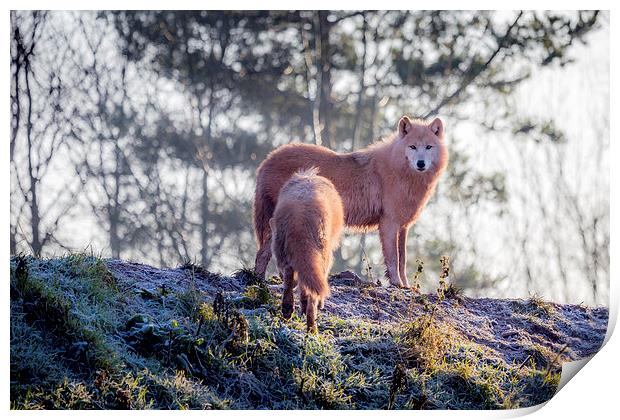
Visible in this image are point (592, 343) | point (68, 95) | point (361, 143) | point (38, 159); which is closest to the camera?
point (592, 343)

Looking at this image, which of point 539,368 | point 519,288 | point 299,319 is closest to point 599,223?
point 519,288

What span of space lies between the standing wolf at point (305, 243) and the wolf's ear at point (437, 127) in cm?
255

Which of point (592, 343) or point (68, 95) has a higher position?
point (68, 95)

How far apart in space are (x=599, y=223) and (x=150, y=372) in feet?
→ 24.2

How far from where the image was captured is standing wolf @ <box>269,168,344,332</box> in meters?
6.34

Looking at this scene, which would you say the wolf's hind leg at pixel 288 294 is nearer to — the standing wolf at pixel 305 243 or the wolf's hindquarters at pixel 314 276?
the standing wolf at pixel 305 243

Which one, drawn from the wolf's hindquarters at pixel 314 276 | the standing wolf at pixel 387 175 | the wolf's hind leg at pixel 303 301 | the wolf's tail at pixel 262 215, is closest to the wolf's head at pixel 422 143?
the standing wolf at pixel 387 175

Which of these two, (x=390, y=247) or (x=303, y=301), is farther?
(x=390, y=247)

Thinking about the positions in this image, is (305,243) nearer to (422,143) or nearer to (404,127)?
(422,143)

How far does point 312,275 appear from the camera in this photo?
20.6ft

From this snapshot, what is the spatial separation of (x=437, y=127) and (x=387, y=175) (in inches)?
29.5

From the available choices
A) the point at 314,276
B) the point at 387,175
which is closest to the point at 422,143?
the point at 387,175

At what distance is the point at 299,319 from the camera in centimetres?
682

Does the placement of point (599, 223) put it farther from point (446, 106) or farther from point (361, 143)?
point (361, 143)
